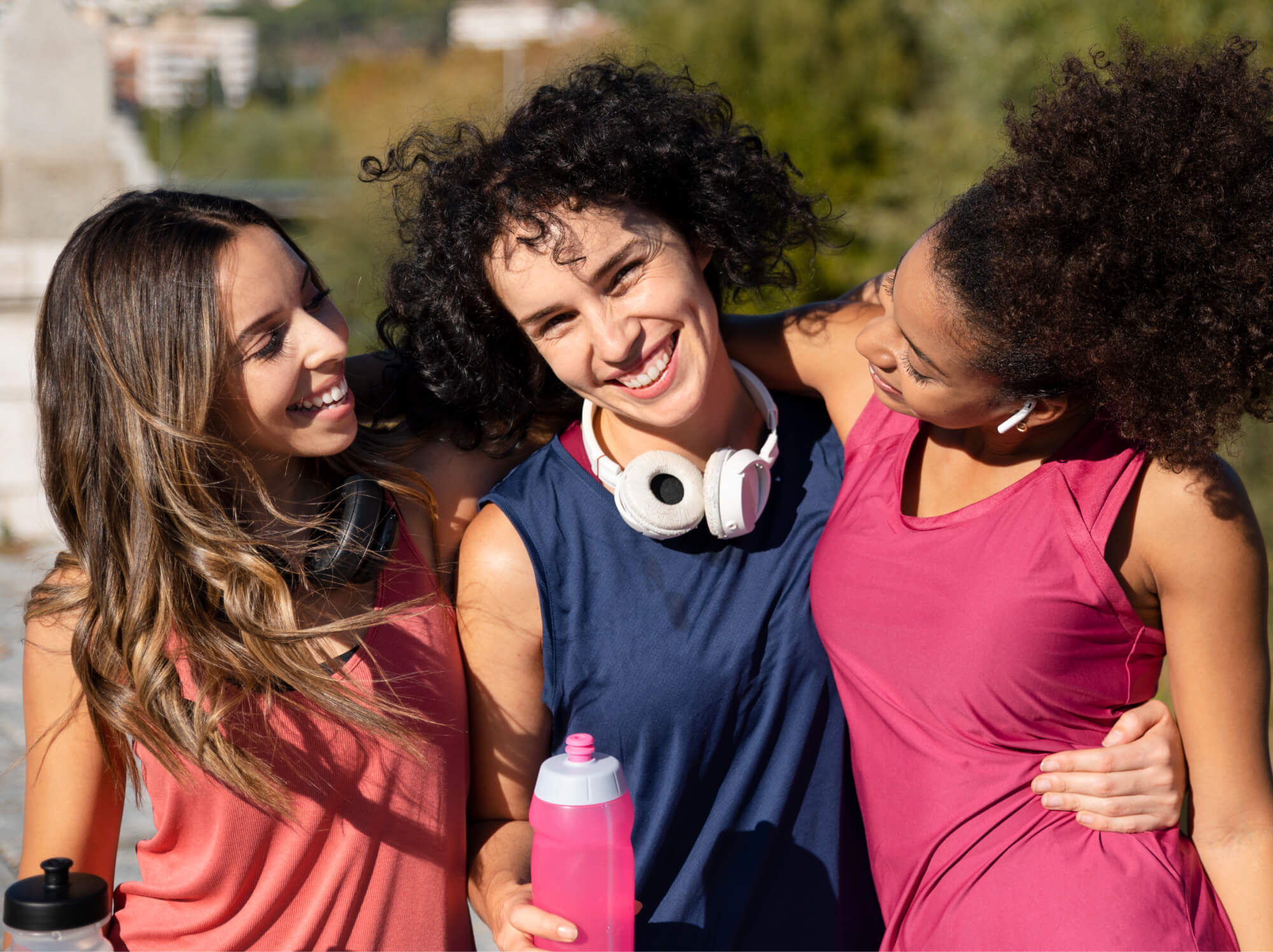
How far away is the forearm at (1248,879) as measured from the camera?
6.54ft

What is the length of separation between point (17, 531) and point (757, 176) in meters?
7.82

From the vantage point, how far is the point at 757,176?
2.67 meters

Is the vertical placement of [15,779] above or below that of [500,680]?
below

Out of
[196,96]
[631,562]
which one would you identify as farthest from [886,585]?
[196,96]

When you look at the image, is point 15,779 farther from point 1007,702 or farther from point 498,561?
point 1007,702

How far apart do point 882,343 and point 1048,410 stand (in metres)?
0.32

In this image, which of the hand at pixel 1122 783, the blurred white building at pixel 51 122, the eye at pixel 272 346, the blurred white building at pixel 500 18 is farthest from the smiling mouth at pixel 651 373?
the blurred white building at pixel 500 18

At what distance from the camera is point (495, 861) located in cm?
227

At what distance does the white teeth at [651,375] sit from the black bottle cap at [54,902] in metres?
1.29

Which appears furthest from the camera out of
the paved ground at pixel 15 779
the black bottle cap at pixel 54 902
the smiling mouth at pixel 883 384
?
the paved ground at pixel 15 779

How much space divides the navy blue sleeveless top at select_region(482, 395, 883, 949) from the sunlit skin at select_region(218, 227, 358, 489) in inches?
15.6

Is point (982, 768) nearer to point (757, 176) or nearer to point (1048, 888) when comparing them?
point (1048, 888)

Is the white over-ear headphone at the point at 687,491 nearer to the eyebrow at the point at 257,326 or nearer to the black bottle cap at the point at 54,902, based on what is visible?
the eyebrow at the point at 257,326

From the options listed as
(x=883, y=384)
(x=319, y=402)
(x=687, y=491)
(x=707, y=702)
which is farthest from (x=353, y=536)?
(x=883, y=384)
